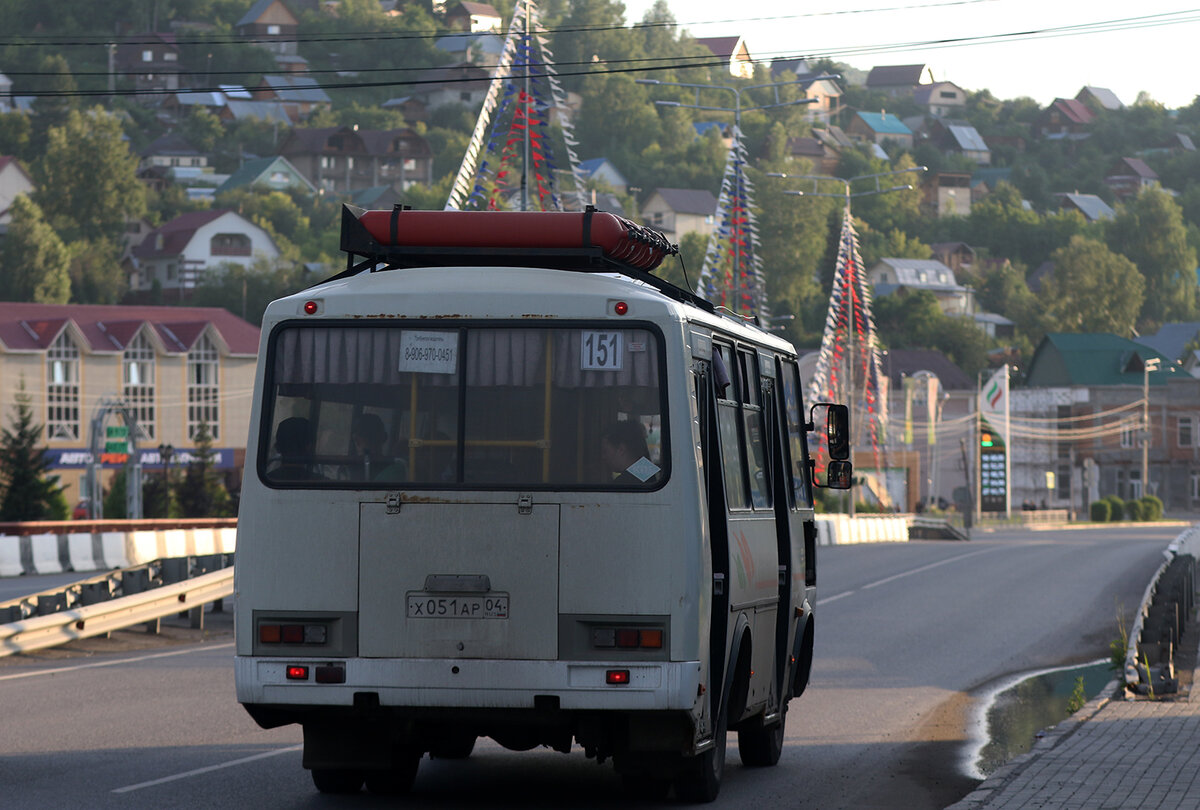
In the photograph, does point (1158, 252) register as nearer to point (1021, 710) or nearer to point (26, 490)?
point (26, 490)

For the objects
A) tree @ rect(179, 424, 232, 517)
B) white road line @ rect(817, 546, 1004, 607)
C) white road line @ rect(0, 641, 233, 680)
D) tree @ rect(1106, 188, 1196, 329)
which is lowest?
white road line @ rect(817, 546, 1004, 607)

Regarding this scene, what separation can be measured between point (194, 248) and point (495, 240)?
126515mm

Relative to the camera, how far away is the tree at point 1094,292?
538 feet

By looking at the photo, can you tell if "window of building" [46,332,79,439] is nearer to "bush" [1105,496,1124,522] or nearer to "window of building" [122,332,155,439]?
"window of building" [122,332,155,439]

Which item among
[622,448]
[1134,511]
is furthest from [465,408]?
[1134,511]

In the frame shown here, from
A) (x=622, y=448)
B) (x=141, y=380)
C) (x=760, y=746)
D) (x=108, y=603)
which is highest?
(x=141, y=380)

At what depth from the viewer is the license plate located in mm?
8898

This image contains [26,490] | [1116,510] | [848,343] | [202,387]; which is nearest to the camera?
[26,490]

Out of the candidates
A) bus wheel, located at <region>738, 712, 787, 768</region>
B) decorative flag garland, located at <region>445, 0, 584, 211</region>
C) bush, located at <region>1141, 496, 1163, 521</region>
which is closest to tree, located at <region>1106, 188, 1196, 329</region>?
bush, located at <region>1141, 496, 1163, 521</region>

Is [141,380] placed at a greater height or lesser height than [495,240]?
greater

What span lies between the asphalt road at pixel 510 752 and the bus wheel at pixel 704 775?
8.4 inches

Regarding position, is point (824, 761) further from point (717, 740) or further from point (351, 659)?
point (351, 659)

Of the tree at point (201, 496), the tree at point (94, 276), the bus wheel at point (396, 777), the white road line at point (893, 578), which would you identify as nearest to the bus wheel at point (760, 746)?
the bus wheel at point (396, 777)

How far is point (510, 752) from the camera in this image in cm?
1230
